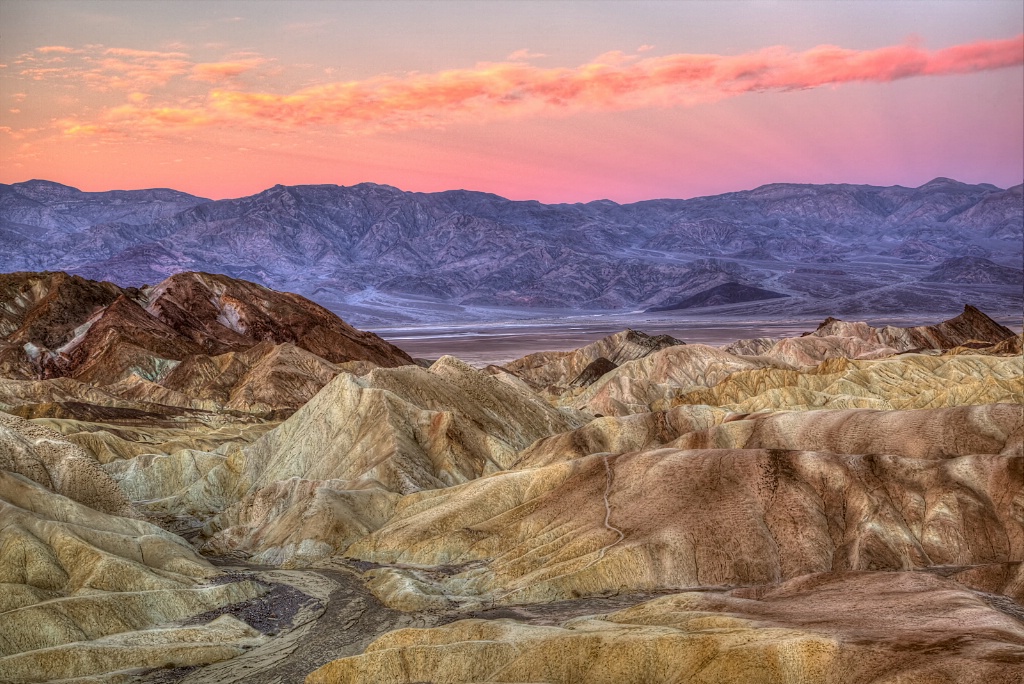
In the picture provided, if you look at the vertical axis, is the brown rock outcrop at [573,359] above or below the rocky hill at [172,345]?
below

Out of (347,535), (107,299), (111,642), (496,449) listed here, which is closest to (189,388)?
(107,299)

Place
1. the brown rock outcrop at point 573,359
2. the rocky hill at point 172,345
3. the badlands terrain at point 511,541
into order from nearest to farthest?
the badlands terrain at point 511,541 → the rocky hill at point 172,345 → the brown rock outcrop at point 573,359

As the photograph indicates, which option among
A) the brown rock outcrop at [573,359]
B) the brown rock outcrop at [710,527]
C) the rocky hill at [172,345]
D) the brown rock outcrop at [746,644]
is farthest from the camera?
the brown rock outcrop at [573,359]

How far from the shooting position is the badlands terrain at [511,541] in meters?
37.7

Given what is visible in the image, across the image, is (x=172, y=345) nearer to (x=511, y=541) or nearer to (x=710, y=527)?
(x=511, y=541)

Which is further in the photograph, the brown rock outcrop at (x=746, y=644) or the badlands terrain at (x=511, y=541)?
the badlands terrain at (x=511, y=541)

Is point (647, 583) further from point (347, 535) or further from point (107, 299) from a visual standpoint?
point (107, 299)

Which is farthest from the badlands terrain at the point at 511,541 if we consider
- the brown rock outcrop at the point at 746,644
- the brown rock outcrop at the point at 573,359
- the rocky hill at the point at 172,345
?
the brown rock outcrop at the point at 573,359

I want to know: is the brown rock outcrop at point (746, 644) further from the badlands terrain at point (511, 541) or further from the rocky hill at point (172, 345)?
the rocky hill at point (172, 345)

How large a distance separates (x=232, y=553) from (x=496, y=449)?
2648cm

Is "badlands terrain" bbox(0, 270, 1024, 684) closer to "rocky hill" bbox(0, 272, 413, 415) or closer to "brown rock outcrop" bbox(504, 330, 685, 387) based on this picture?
"rocky hill" bbox(0, 272, 413, 415)

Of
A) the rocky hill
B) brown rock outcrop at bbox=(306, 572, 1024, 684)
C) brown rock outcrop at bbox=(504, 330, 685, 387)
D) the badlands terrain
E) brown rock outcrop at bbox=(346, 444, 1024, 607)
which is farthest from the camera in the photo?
brown rock outcrop at bbox=(504, 330, 685, 387)

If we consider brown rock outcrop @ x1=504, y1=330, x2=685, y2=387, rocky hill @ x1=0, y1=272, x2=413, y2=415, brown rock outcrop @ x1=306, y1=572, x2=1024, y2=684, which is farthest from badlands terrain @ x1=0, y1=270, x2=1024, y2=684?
brown rock outcrop @ x1=504, y1=330, x2=685, y2=387

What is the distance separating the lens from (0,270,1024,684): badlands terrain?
37.7 metres
